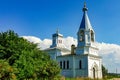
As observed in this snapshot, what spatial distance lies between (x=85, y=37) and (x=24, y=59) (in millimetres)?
29122

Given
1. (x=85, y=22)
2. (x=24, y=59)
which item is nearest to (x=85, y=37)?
(x=85, y=22)

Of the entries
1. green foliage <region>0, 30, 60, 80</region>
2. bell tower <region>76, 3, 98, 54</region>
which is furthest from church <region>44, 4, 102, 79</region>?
green foliage <region>0, 30, 60, 80</region>

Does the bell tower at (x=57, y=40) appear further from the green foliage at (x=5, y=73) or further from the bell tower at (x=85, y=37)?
the green foliage at (x=5, y=73)

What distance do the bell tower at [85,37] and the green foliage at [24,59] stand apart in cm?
2174

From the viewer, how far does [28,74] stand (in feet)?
76.8

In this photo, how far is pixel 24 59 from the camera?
81.7 feet

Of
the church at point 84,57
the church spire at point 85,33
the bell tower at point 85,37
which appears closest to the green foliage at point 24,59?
the church at point 84,57

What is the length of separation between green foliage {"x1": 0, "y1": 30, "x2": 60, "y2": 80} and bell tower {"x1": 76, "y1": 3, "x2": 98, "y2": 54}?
21.7 m

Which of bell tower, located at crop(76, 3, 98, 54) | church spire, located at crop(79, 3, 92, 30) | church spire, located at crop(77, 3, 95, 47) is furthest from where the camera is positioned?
church spire, located at crop(79, 3, 92, 30)

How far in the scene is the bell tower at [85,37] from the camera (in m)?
51.8

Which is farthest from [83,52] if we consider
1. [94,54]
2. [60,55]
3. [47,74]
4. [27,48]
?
[47,74]

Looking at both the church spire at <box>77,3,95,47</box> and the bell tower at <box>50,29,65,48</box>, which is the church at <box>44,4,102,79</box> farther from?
the bell tower at <box>50,29,65,48</box>

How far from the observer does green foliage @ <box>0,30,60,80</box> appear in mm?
23628

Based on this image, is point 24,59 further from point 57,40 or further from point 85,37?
point 57,40
